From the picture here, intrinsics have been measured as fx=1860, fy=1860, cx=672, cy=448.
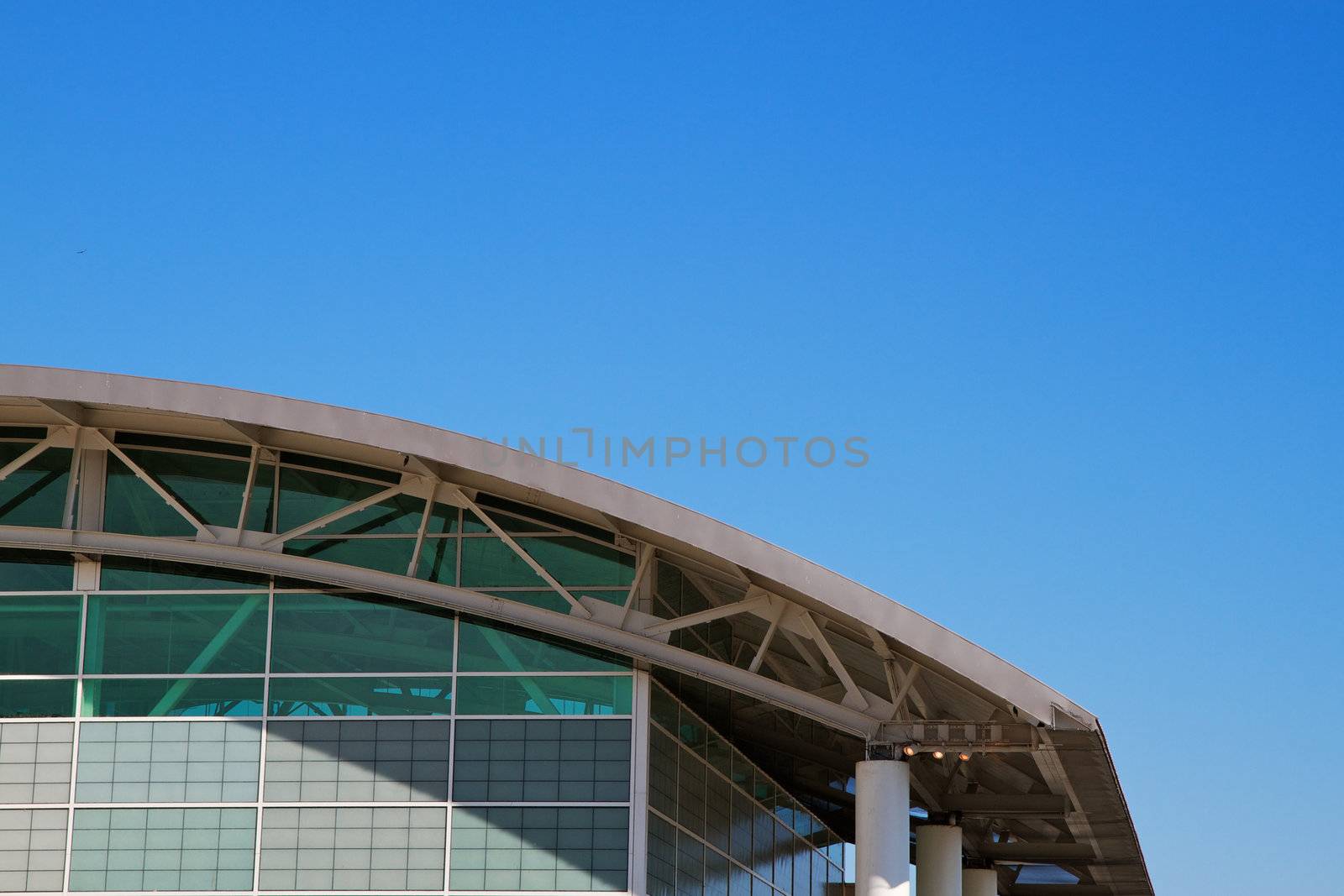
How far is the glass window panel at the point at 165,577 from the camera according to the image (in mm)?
22016

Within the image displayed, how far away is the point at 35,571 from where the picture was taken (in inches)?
870

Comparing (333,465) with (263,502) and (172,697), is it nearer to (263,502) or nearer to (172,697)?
(263,502)

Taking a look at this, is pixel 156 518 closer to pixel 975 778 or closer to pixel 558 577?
pixel 558 577

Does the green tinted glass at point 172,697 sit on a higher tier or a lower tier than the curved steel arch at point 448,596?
lower

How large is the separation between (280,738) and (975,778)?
11.1 meters

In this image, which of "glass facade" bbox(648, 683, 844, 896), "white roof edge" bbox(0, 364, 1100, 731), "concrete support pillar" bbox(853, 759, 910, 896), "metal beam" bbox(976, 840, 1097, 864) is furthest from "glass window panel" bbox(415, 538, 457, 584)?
"metal beam" bbox(976, 840, 1097, 864)

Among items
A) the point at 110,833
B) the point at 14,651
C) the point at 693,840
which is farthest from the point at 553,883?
the point at 14,651

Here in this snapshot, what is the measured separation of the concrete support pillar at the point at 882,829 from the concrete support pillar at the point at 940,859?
728 cm

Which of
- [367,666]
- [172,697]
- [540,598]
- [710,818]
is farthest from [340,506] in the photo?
[710,818]

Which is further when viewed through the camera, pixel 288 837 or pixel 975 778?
pixel 975 778

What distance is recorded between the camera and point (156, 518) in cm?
2209

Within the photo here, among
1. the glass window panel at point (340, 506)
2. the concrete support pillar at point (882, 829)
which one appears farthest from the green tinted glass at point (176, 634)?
the concrete support pillar at point (882, 829)

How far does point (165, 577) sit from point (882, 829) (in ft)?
29.3

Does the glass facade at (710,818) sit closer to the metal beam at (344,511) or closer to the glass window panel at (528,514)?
the glass window panel at (528,514)
